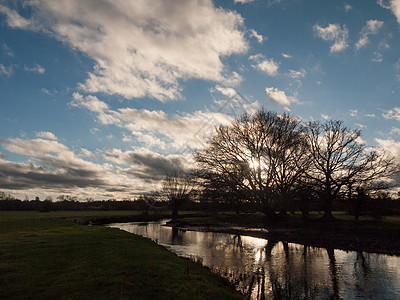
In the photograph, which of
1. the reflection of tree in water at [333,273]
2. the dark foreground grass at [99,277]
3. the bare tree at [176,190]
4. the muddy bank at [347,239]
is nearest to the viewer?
the dark foreground grass at [99,277]

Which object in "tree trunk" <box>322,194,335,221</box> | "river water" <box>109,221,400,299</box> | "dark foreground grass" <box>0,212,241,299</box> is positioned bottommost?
"river water" <box>109,221,400,299</box>

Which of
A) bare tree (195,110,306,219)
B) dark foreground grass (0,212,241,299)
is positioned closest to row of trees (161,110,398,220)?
bare tree (195,110,306,219)

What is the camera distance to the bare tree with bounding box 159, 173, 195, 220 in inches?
2805

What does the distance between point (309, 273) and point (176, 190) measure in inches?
2614

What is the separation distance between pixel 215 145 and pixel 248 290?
33427mm

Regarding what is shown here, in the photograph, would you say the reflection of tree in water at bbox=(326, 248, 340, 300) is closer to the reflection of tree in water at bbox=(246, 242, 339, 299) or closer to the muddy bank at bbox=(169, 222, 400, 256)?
the reflection of tree in water at bbox=(246, 242, 339, 299)

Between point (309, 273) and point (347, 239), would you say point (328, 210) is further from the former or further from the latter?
point (309, 273)

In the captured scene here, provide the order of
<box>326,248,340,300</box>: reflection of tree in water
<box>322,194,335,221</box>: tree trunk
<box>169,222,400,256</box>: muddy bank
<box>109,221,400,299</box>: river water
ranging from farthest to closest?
<box>322,194,335,221</box>: tree trunk → <box>169,222,400,256</box>: muddy bank → <box>109,221,400,299</box>: river water → <box>326,248,340,300</box>: reflection of tree in water

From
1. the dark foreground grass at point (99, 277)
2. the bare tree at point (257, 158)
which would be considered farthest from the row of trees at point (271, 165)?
the dark foreground grass at point (99, 277)

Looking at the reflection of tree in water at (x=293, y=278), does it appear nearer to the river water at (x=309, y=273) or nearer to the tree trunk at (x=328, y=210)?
the river water at (x=309, y=273)

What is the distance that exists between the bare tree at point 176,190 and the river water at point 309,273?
46900 millimetres

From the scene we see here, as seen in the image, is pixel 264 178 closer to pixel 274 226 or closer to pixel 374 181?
pixel 274 226

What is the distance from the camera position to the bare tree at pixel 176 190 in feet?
234

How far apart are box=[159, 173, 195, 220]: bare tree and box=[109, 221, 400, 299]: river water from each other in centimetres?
4690
